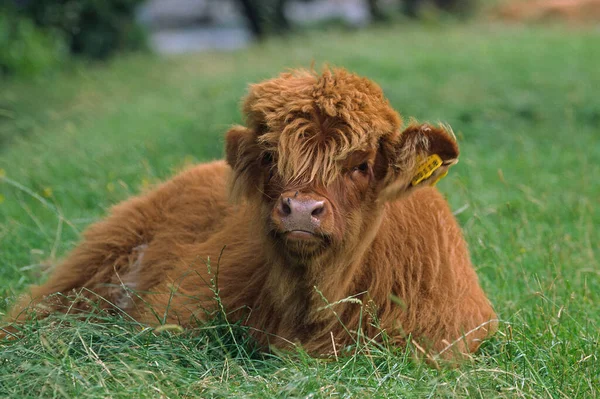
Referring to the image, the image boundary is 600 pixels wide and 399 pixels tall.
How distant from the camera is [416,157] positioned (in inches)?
143

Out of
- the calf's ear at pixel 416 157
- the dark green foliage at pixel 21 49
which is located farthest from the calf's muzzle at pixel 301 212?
Answer: the dark green foliage at pixel 21 49

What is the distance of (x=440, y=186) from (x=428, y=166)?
3.17 m

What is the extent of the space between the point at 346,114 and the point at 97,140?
576 cm

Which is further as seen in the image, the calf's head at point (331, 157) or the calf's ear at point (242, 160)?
the calf's ear at point (242, 160)

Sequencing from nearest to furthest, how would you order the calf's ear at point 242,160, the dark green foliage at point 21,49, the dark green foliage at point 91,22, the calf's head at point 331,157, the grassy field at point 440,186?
the grassy field at point 440,186
the calf's head at point 331,157
the calf's ear at point 242,160
the dark green foliage at point 21,49
the dark green foliage at point 91,22

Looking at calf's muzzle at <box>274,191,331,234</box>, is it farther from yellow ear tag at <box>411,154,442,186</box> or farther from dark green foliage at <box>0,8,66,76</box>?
dark green foliage at <box>0,8,66,76</box>

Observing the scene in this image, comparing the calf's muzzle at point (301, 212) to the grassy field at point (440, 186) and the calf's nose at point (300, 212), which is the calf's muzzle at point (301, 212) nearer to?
the calf's nose at point (300, 212)

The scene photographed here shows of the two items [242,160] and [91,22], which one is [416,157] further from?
[91,22]

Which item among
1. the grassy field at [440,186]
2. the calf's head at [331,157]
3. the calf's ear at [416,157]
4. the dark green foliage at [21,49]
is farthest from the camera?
the dark green foliage at [21,49]

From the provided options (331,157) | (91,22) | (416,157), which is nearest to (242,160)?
(331,157)

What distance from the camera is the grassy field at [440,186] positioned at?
10.7 ft

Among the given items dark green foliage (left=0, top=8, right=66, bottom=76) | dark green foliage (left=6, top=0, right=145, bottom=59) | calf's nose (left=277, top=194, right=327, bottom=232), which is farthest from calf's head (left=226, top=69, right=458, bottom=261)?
dark green foliage (left=6, top=0, right=145, bottom=59)

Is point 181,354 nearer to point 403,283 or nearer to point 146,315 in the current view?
point 146,315

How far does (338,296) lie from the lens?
12.3ft
